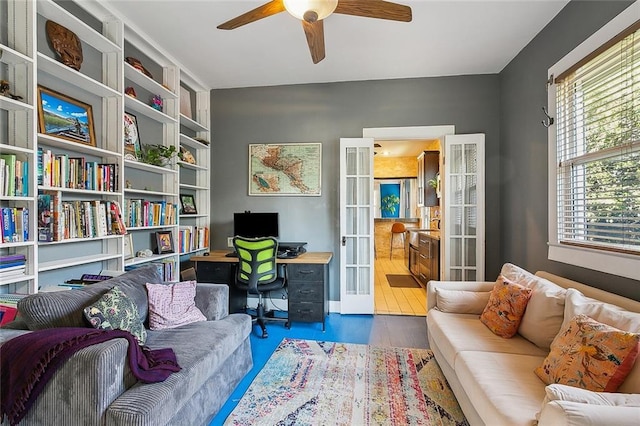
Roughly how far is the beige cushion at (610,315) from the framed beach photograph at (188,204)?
11.5ft

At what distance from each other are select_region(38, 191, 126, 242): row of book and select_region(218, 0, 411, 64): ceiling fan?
160 cm

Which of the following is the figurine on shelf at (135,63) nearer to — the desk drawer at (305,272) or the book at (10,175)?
the book at (10,175)

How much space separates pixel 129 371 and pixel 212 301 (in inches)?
34.0

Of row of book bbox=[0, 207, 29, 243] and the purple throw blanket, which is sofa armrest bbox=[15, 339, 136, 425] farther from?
row of book bbox=[0, 207, 29, 243]

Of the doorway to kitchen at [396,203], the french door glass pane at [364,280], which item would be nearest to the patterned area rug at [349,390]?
the french door glass pane at [364,280]

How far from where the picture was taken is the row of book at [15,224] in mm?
1602

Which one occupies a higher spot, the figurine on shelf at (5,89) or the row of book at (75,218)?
the figurine on shelf at (5,89)

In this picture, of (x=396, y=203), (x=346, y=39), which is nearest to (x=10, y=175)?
(x=346, y=39)

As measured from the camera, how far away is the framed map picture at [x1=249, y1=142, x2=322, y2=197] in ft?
11.9

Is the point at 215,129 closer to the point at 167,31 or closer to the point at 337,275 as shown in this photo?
the point at 167,31

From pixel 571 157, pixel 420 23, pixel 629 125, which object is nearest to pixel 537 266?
pixel 571 157

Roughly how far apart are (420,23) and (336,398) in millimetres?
2993

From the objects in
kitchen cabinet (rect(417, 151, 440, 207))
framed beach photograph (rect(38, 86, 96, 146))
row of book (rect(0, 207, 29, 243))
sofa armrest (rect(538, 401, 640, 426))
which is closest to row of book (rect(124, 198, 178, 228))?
framed beach photograph (rect(38, 86, 96, 146))

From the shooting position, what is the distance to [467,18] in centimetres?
236
